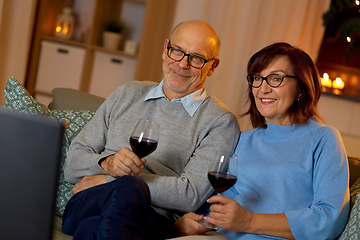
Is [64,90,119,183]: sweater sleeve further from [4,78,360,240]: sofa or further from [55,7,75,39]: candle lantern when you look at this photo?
[55,7,75,39]: candle lantern

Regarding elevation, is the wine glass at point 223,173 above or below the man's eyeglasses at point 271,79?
below

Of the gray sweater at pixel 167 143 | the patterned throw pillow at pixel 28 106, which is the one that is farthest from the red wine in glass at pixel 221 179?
the patterned throw pillow at pixel 28 106

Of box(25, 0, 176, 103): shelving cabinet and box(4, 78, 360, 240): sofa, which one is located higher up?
box(25, 0, 176, 103): shelving cabinet

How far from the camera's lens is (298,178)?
4.50 ft

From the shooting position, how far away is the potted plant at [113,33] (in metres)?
3.52

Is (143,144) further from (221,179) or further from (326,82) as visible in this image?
(326,82)

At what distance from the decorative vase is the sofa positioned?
1.49 meters

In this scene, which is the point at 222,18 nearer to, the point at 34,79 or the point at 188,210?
the point at 34,79

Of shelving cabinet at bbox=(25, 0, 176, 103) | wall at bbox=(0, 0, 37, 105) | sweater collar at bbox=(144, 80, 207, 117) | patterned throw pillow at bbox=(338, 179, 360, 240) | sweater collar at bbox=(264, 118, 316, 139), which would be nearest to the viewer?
patterned throw pillow at bbox=(338, 179, 360, 240)

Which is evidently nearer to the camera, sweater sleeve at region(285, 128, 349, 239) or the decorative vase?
sweater sleeve at region(285, 128, 349, 239)

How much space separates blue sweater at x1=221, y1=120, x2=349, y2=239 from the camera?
126 centimetres

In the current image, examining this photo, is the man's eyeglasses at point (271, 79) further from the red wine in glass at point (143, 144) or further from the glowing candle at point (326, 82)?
the glowing candle at point (326, 82)

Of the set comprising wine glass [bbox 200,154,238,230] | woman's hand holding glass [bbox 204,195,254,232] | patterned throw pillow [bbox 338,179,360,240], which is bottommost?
woman's hand holding glass [bbox 204,195,254,232]

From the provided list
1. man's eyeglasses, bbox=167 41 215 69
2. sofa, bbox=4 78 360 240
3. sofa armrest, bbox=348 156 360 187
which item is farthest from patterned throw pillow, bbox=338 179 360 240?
man's eyeglasses, bbox=167 41 215 69
